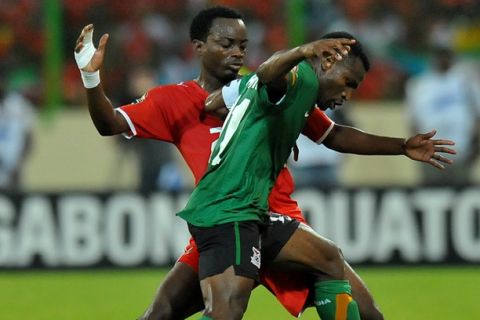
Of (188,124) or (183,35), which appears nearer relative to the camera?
(188,124)

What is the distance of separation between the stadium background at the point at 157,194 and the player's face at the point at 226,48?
10.3 feet

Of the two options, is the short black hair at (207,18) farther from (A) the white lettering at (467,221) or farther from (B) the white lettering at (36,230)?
(A) the white lettering at (467,221)

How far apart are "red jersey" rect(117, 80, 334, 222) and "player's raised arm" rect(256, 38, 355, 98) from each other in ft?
2.80

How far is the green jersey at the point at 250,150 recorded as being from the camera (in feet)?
16.9

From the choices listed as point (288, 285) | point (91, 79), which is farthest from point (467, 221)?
point (91, 79)

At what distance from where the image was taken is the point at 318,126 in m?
6.05

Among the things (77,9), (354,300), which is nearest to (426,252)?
(77,9)

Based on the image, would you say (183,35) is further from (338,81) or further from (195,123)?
(338,81)

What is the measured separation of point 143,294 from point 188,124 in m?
3.85

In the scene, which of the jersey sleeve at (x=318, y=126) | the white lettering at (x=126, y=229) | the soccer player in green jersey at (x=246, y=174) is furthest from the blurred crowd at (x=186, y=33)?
the soccer player in green jersey at (x=246, y=174)

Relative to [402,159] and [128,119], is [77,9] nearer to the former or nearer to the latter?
[402,159]

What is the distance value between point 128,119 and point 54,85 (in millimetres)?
6239

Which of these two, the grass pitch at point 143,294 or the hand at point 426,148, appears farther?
the grass pitch at point 143,294

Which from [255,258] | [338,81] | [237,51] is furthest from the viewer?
[237,51]
